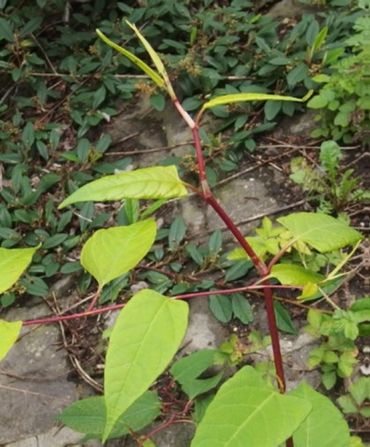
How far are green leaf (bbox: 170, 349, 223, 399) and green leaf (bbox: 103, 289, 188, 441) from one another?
49.2 inches

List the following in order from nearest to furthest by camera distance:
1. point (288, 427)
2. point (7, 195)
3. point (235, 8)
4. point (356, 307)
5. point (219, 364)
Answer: point (288, 427)
point (356, 307)
point (219, 364)
point (7, 195)
point (235, 8)

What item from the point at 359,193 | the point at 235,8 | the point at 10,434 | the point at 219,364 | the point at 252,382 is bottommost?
the point at 10,434

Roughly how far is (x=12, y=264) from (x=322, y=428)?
0.61 m

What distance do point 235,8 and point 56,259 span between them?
4.94 ft

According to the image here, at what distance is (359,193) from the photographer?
2531 mm

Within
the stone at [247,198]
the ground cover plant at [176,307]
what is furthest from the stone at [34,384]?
the ground cover plant at [176,307]

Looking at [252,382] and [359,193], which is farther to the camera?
[359,193]

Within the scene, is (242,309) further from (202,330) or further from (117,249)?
(117,249)

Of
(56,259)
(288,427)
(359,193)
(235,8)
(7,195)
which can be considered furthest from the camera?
(235,8)

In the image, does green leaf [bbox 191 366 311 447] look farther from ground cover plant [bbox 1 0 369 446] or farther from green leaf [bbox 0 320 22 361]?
green leaf [bbox 0 320 22 361]

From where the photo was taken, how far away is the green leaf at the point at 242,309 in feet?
7.78

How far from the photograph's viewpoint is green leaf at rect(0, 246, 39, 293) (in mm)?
1038

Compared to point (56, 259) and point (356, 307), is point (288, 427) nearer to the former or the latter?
point (356, 307)

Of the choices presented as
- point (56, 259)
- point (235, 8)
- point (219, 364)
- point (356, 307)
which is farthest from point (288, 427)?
point (235, 8)
